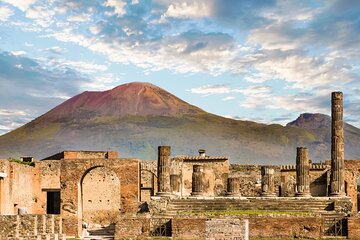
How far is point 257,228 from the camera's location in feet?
105

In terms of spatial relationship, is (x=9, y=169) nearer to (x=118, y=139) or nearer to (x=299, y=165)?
(x=299, y=165)

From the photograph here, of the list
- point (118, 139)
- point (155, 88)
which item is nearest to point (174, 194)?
point (155, 88)

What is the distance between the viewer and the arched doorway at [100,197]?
4528 cm

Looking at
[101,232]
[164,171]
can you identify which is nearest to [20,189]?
[101,232]

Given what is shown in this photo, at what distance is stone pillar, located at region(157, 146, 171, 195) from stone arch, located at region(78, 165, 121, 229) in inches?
167

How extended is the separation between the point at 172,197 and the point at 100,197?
25.8 ft

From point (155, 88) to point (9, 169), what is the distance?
121 meters

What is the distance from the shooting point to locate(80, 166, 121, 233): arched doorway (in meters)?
45.3

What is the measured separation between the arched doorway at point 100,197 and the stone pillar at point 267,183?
8.84m

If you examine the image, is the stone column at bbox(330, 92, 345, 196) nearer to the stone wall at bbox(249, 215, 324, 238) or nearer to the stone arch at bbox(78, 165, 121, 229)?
the stone wall at bbox(249, 215, 324, 238)

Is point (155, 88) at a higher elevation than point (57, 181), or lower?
higher

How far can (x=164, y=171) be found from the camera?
138ft

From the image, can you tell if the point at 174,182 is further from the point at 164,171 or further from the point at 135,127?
the point at 135,127

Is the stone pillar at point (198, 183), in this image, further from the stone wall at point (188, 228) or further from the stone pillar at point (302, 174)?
the stone wall at point (188, 228)
